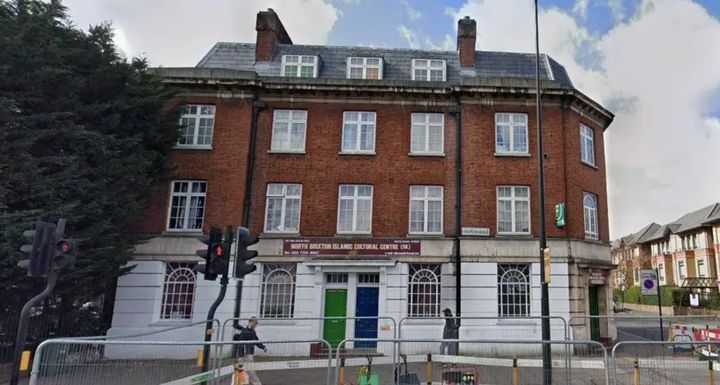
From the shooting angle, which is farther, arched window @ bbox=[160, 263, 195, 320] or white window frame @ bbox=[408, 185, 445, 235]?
white window frame @ bbox=[408, 185, 445, 235]

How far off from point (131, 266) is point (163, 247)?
1.39 metres

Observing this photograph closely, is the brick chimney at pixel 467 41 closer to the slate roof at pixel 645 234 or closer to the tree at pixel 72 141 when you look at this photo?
the tree at pixel 72 141

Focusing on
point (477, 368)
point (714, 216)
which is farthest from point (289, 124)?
point (714, 216)

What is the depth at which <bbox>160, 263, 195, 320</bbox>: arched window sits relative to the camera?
15539 millimetres

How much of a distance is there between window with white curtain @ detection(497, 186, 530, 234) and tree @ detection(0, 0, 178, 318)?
12.8m

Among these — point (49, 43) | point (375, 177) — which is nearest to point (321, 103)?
point (375, 177)

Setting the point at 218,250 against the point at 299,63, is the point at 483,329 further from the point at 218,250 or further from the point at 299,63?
the point at 299,63

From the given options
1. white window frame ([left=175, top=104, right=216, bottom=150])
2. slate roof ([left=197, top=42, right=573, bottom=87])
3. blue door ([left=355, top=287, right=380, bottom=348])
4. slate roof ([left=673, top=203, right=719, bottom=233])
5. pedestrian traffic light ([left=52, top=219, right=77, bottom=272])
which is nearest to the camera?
pedestrian traffic light ([left=52, top=219, right=77, bottom=272])

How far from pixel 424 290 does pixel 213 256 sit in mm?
9462

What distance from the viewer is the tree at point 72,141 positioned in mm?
10414

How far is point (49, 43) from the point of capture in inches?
438

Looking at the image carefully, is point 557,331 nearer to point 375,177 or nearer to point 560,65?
point 375,177

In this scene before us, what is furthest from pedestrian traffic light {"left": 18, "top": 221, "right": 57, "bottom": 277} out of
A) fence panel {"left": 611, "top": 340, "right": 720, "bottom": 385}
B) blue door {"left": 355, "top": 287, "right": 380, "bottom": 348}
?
fence panel {"left": 611, "top": 340, "right": 720, "bottom": 385}

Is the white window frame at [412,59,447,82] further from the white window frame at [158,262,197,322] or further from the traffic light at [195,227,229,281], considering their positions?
the traffic light at [195,227,229,281]
